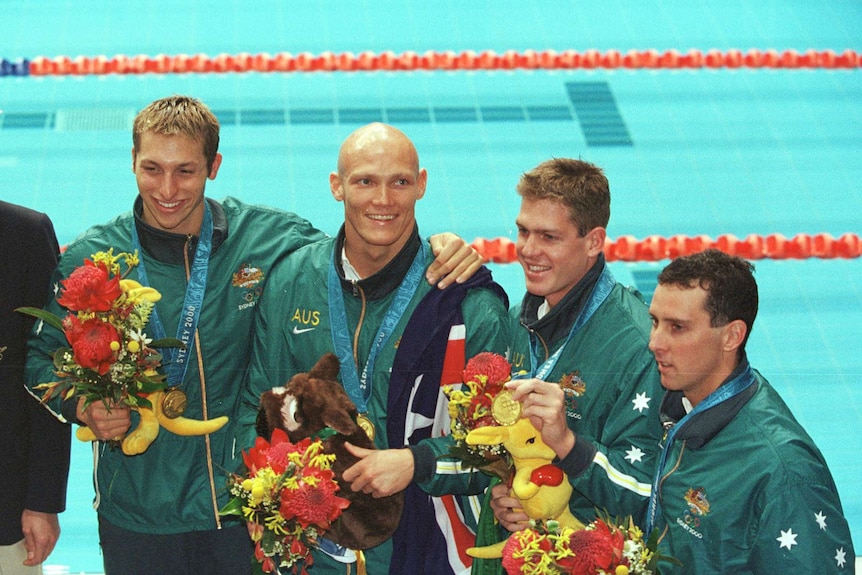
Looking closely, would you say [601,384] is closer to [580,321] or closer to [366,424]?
[580,321]

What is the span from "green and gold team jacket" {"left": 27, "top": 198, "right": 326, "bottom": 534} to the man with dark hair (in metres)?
1.27

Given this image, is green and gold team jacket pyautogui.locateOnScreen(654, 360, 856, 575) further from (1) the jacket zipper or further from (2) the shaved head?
(1) the jacket zipper

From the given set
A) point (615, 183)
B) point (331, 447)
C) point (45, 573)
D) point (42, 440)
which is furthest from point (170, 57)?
point (331, 447)

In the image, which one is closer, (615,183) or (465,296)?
(465,296)

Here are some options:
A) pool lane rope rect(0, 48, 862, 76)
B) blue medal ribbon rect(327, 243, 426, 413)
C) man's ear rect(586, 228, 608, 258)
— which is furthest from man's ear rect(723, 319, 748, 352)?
pool lane rope rect(0, 48, 862, 76)

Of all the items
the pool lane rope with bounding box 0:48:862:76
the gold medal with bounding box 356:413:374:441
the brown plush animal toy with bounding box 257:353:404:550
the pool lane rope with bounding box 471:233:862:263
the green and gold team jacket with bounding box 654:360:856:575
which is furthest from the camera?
the pool lane rope with bounding box 0:48:862:76

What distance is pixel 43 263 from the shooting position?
3.55 metres

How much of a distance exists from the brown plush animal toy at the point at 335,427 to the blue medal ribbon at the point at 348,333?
0.10 meters

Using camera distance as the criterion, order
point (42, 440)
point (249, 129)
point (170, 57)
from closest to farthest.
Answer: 1. point (42, 440)
2. point (249, 129)
3. point (170, 57)

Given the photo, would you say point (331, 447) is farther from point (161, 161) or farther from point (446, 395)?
point (161, 161)

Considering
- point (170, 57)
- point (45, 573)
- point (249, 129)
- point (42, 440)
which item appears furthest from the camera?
point (170, 57)

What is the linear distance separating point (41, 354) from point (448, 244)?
1234 millimetres

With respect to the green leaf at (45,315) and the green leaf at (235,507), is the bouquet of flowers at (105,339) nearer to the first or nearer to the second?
the green leaf at (45,315)

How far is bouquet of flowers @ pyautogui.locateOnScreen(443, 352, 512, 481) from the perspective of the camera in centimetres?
306
